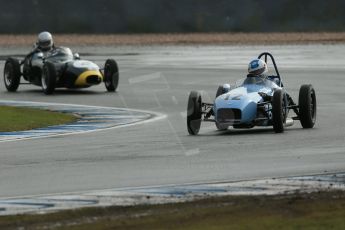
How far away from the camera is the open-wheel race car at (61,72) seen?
31.5 meters

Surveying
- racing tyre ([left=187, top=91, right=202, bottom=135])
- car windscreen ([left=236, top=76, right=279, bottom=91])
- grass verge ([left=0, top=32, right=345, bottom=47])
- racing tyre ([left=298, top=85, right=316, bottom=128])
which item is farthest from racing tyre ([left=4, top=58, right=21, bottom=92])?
grass verge ([left=0, top=32, right=345, bottom=47])

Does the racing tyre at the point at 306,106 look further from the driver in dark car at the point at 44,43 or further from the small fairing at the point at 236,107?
the driver in dark car at the point at 44,43

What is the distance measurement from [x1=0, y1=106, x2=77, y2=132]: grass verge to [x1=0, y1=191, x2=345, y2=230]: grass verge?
10.5 meters

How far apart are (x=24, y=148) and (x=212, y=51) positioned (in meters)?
36.0

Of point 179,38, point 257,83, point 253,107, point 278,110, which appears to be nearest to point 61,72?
point 257,83

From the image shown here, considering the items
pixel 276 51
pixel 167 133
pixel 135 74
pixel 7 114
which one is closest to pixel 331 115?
pixel 167 133

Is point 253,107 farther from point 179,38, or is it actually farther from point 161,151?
point 179,38

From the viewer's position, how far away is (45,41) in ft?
108

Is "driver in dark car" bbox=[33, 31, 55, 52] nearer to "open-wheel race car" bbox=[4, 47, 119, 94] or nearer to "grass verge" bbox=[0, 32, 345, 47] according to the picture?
"open-wheel race car" bbox=[4, 47, 119, 94]

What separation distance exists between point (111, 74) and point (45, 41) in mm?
2148

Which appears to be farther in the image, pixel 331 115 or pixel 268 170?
pixel 331 115

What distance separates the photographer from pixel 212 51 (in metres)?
54.5

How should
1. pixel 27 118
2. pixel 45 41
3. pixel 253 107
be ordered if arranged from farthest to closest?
pixel 45 41
pixel 27 118
pixel 253 107

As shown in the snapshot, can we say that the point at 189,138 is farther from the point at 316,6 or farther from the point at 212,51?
the point at 316,6
